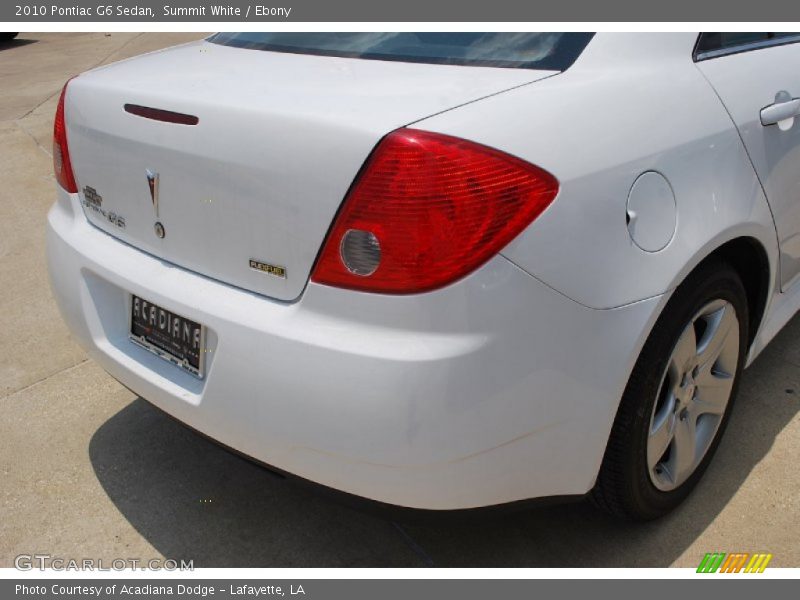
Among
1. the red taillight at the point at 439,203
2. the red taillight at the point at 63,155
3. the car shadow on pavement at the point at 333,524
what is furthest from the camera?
the red taillight at the point at 63,155

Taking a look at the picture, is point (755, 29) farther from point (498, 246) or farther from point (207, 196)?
point (207, 196)

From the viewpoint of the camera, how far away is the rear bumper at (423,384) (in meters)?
1.59

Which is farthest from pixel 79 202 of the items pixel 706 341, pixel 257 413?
pixel 706 341

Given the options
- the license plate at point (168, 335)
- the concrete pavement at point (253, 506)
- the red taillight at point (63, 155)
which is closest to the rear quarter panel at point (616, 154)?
the concrete pavement at point (253, 506)

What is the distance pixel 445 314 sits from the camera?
1.59 meters

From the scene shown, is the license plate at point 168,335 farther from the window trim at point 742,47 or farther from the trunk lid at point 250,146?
the window trim at point 742,47

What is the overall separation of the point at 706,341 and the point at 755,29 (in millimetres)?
935

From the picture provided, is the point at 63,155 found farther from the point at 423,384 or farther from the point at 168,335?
the point at 423,384

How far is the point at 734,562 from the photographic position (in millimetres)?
2168

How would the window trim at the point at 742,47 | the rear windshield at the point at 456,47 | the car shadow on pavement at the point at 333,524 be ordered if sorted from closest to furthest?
the rear windshield at the point at 456,47, the window trim at the point at 742,47, the car shadow on pavement at the point at 333,524

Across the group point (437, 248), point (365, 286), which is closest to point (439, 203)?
point (437, 248)

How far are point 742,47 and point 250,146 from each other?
1.44 metres

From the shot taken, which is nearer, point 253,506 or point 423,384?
point 423,384

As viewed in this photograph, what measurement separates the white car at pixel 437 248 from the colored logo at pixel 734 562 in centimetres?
17
